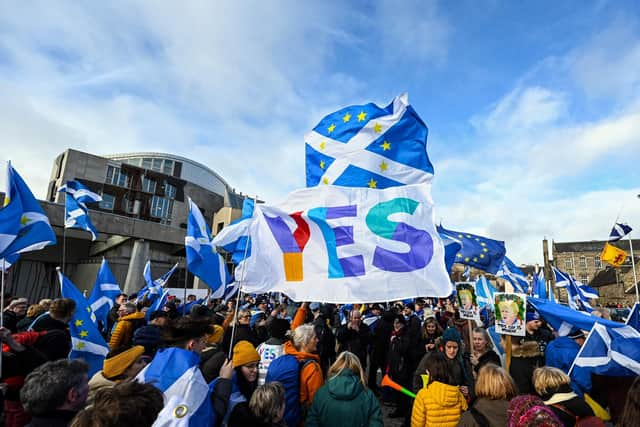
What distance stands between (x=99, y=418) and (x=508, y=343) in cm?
453

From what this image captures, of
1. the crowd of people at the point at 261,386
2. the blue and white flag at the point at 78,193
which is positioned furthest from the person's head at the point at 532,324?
the blue and white flag at the point at 78,193

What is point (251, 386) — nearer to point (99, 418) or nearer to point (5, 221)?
point (99, 418)

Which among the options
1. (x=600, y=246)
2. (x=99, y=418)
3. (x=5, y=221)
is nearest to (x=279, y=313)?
(x=5, y=221)

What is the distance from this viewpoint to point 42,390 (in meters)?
2.01

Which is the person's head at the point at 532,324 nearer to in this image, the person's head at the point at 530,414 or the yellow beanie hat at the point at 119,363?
the person's head at the point at 530,414

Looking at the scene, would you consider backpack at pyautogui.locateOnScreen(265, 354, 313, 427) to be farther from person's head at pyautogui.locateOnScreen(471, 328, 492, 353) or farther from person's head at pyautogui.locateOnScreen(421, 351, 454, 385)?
person's head at pyautogui.locateOnScreen(471, 328, 492, 353)

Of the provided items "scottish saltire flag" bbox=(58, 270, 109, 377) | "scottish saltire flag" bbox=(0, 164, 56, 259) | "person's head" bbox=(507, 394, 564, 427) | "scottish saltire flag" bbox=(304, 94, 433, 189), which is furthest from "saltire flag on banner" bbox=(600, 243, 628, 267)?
"scottish saltire flag" bbox=(0, 164, 56, 259)

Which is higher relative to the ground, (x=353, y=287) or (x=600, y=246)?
(x=600, y=246)

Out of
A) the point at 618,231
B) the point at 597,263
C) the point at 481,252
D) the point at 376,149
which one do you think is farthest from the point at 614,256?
the point at 597,263

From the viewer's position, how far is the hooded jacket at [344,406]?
2998 millimetres

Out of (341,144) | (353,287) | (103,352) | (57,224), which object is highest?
(57,224)

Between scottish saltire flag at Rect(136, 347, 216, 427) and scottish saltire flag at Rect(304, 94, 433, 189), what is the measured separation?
3.74 metres

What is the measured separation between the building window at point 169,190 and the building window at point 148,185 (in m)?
1.28

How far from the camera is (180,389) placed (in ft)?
7.79
